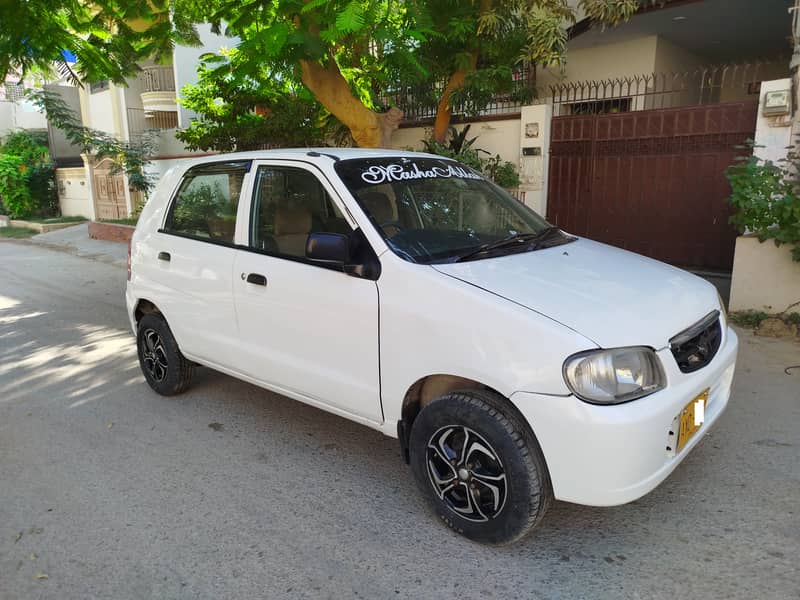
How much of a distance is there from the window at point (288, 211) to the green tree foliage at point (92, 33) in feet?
14.7

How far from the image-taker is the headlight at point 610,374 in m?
2.53

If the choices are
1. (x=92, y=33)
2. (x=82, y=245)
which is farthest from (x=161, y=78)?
(x=92, y=33)

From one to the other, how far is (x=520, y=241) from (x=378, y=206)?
86 centimetres

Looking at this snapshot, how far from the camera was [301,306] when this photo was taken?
138 inches

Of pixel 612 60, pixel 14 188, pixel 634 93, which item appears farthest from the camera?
pixel 14 188

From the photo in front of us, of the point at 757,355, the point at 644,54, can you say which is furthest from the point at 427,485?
the point at 644,54

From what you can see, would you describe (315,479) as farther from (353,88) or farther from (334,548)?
(353,88)

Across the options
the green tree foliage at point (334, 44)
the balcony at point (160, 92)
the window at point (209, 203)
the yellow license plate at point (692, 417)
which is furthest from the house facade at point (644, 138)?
the balcony at point (160, 92)

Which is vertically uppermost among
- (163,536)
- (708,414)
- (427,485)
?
(708,414)

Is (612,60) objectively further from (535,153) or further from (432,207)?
(432,207)

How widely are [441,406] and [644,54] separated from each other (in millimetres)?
10741

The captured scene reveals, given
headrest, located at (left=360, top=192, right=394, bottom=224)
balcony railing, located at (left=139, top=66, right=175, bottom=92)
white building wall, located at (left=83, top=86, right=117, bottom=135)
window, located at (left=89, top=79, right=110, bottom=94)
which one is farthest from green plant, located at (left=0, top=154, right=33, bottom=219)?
headrest, located at (left=360, top=192, right=394, bottom=224)

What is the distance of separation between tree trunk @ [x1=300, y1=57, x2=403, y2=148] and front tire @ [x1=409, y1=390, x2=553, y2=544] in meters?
6.12

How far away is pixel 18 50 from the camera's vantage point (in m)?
7.00
